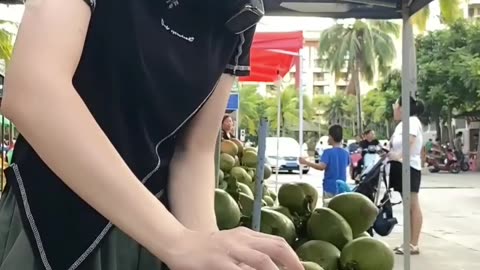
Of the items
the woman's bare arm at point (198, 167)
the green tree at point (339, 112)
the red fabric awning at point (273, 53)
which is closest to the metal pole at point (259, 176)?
the woman's bare arm at point (198, 167)

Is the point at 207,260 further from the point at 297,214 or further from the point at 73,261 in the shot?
the point at 297,214

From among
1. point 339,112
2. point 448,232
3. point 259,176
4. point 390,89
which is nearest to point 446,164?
point 390,89

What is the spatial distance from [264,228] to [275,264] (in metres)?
1.58

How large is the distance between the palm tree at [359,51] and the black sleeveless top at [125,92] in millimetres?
42377

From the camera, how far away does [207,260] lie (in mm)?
757

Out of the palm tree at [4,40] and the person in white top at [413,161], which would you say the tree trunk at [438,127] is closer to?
the palm tree at [4,40]

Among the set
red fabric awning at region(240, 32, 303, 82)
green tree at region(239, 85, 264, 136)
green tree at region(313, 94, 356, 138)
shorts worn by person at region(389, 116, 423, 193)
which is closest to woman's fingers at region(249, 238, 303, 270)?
shorts worn by person at region(389, 116, 423, 193)

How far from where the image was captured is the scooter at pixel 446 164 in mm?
27406

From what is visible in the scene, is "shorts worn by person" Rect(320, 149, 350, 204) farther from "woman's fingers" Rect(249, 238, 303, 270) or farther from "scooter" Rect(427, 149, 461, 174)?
"scooter" Rect(427, 149, 461, 174)

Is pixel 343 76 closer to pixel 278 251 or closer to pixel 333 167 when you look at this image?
pixel 333 167

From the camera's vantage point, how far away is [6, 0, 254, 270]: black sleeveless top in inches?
36.6

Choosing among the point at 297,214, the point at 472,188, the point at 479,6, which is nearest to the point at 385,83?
the point at 479,6

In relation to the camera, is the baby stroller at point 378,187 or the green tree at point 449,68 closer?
the baby stroller at point 378,187

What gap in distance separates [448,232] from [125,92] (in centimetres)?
926
